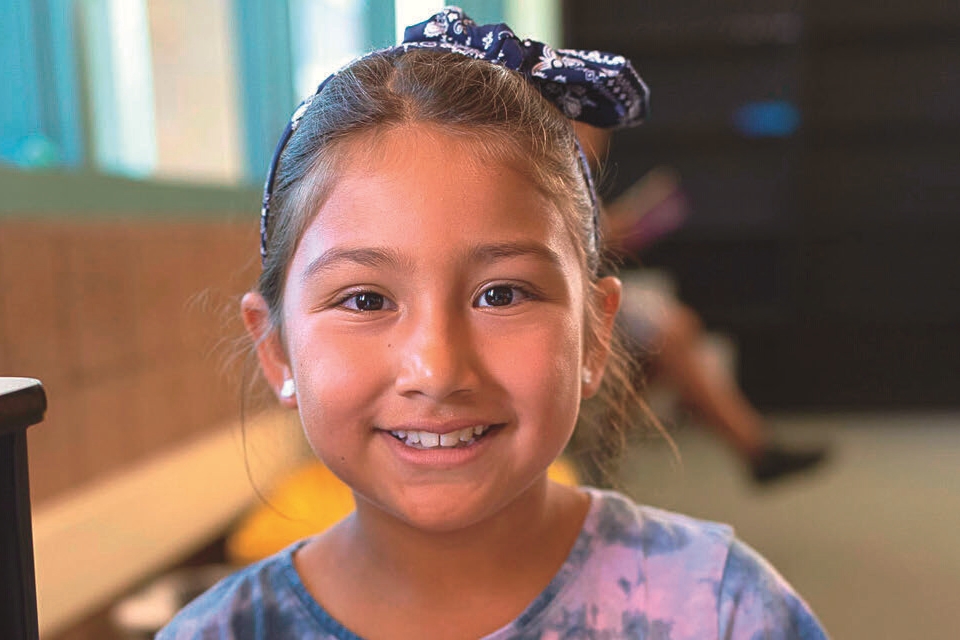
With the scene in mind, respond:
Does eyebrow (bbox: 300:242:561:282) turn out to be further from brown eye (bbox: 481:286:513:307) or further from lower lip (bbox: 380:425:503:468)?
lower lip (bbox: 380:425:503:468)

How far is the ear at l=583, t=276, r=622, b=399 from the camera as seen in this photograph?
0.93m

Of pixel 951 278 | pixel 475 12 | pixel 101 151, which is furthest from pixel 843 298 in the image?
pixel 101 151

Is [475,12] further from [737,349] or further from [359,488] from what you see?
[359,488]

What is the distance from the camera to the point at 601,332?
3.09 feet

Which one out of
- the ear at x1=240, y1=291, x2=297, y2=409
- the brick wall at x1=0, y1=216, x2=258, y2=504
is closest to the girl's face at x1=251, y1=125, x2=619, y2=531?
the ear at x1=240, y1=291, x2=297, y2=409

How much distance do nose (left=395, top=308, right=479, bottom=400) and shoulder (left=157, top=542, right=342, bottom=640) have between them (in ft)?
0.86

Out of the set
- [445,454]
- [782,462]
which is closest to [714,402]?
[782,462]

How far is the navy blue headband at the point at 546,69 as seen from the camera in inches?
34.2

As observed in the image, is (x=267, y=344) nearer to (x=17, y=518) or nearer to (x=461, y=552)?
(x=461, y=552)

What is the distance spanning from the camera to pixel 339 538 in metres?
0.94

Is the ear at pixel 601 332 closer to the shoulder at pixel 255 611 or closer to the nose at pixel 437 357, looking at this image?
the nose at pixel 437 357

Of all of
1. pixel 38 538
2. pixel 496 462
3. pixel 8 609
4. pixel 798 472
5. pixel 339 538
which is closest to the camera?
pixel 8 609

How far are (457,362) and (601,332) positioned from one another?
9.8 inches

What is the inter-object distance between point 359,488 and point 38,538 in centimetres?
94
